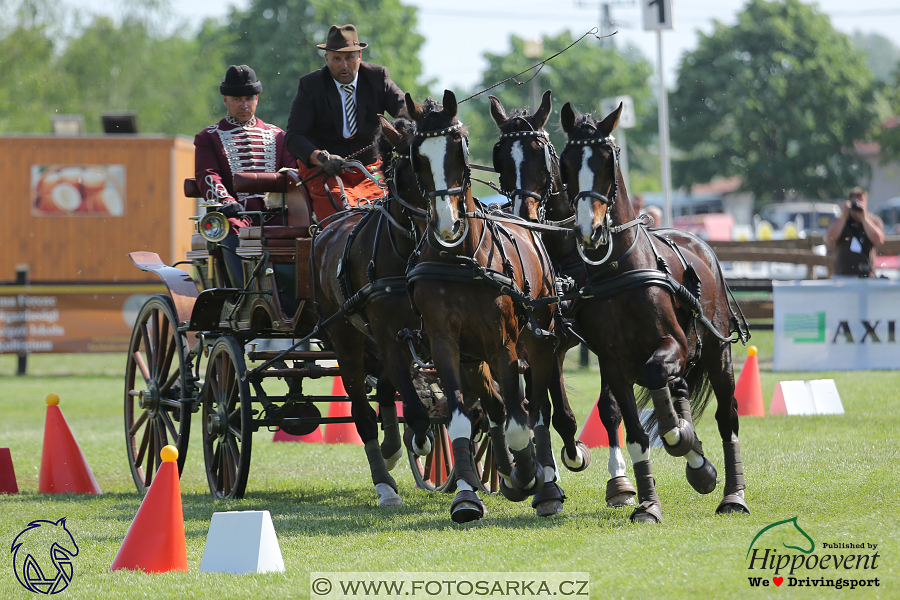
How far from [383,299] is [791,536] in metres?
2.43

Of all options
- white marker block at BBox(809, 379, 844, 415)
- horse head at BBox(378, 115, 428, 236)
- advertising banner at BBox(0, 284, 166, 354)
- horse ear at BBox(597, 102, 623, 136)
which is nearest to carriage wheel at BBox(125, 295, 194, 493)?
horse head at BBox(378, 115, 428, 236)

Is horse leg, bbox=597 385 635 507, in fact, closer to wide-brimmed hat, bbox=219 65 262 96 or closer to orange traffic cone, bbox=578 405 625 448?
orange traffic cone, bbox=578 405 625 448

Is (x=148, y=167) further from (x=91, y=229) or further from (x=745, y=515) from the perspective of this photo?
(x=745, y=515)

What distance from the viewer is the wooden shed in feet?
64.2

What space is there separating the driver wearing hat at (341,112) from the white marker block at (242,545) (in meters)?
2.94

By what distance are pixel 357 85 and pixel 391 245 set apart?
1.71m

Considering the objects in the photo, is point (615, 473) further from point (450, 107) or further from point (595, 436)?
point (595, 436)

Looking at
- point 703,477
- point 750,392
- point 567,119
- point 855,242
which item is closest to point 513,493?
point 703,477

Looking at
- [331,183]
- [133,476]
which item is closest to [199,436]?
[133,476]

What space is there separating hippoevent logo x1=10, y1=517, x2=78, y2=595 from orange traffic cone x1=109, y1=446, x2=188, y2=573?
26 cm

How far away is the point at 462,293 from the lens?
539 cm

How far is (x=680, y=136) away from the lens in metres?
45.8

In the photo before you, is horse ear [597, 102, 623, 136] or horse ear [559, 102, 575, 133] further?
horse ear [559, 102, 575, 133]

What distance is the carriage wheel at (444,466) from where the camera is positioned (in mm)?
7246
